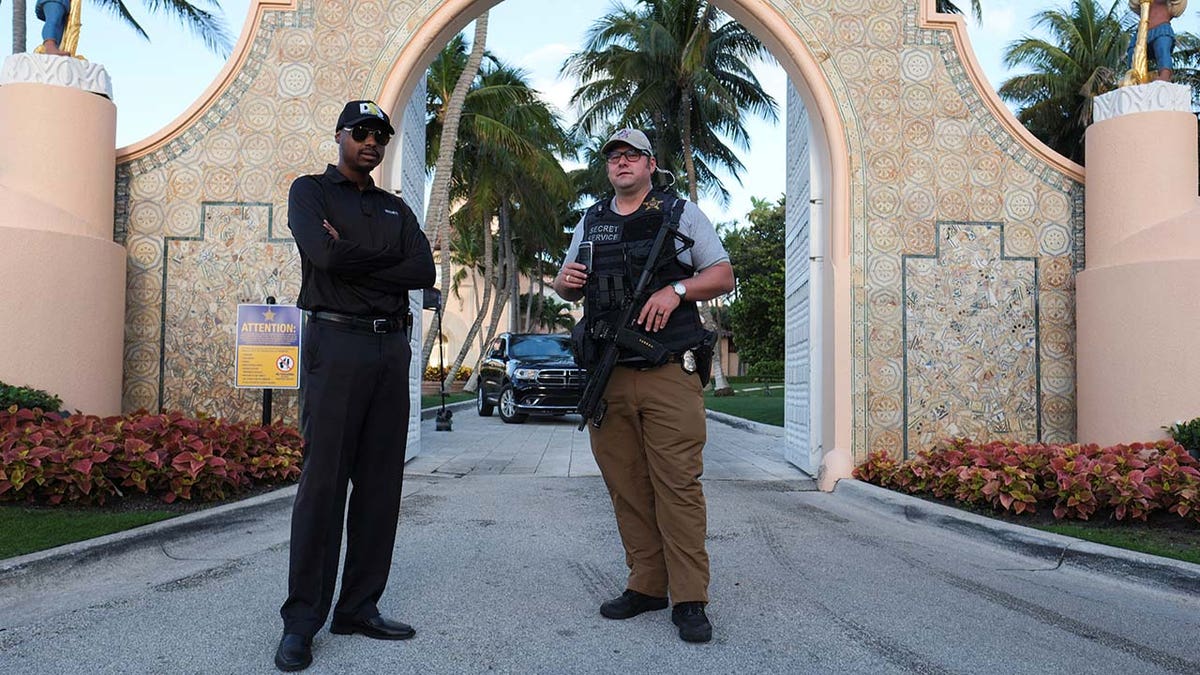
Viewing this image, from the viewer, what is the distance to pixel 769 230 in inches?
A: 2045

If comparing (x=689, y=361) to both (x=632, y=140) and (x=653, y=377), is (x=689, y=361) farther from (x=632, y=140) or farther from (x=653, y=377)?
(x=632, y=140)

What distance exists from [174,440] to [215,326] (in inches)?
79.9

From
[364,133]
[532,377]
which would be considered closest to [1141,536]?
[364,133]

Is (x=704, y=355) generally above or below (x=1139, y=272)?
below

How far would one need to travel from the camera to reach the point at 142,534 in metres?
4.70

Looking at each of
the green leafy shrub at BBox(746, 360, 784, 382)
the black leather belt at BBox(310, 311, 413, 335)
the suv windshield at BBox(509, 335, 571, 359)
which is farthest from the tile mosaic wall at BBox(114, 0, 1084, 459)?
the green leafy shrub at BBox(746, 360, 784, 382)

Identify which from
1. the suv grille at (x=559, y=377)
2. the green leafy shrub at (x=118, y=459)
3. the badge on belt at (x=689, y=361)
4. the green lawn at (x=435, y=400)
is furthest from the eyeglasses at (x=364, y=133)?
the green lawn at (x=435, y=400)

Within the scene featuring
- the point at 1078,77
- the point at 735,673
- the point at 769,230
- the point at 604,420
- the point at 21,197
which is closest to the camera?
the point at 735,673

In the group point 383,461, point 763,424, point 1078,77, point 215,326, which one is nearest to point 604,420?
point 383,461

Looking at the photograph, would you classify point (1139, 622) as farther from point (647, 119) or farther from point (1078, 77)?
point (1078, 77)

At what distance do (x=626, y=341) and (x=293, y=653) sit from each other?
5.52ft

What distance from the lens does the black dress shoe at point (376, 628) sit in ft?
10.7

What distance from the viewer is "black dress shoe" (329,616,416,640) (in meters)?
3.27

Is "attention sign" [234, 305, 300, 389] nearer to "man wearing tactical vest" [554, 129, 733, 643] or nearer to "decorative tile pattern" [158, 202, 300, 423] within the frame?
"decorative tile pattern" [158, 202, 300, 423]
